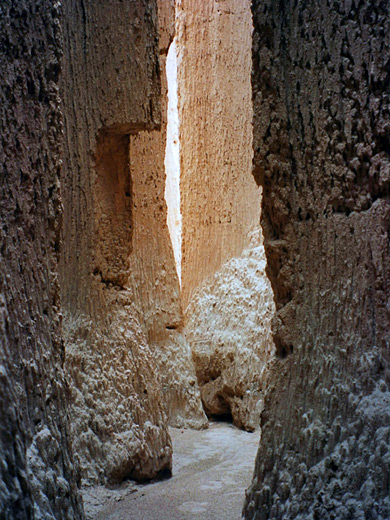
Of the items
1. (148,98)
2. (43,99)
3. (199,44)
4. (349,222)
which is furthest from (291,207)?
(199,44)

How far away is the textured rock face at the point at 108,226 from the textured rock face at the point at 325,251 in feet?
4.28

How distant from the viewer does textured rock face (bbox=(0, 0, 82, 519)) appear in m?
2.11

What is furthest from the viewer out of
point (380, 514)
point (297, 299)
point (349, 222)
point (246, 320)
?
point (246, 320)

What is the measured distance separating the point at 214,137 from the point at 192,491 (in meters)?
3.26

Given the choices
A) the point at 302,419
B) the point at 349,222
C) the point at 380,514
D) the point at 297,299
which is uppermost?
the point at 349,222

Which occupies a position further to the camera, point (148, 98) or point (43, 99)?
point (148, 98)

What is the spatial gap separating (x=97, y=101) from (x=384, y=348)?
240 cm

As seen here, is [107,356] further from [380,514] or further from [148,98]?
[380,514]

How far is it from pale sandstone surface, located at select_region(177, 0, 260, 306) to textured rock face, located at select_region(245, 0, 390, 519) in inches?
119

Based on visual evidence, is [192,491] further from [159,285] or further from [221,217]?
[221,217]

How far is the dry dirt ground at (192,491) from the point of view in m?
3.30

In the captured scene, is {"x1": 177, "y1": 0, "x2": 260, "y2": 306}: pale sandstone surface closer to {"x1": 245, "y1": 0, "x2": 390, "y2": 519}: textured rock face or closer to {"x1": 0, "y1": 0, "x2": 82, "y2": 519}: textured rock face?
{"x1": 245, "y1": 0, "x2": 390, "y2": 519}: textured rock face

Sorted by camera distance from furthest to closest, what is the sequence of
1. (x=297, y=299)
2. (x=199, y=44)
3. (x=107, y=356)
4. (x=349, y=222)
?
1. (x=199, y=44)
2. (x=107, y=356)
3. (x=297, y=299)
4. (x=349, y=222)

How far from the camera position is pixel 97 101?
407cm
